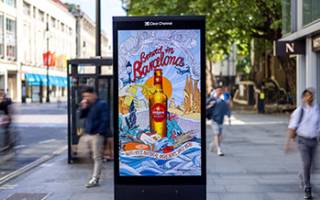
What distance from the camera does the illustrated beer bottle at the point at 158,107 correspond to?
7.00m

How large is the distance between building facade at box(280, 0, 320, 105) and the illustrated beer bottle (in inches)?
452

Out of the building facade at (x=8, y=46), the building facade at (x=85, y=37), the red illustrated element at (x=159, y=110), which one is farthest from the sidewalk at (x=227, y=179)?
the building facade at (x=85, y=37)

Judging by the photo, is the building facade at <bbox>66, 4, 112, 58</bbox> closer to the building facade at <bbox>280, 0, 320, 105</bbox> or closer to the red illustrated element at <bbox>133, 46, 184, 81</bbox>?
the building facade at <bbox>280, 0, 320, 105</bbox>

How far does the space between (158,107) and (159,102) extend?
0.22 feet

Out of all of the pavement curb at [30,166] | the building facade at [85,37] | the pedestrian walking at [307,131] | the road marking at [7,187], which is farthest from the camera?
the building facade at [85,37]

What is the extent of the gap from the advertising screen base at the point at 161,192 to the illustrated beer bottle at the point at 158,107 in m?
0.72

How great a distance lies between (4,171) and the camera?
11.4 m

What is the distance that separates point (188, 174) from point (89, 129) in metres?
2.71

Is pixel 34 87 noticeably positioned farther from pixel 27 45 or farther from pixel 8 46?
pixel 8 46

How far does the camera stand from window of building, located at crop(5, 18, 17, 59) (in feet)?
202

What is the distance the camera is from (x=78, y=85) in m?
12.3

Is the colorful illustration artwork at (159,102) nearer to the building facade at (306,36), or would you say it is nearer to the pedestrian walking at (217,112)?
the pedestrian walking at (217,112)

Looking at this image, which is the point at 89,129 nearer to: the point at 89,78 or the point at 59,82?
the point at 89,78

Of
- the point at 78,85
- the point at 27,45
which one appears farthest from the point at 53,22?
the point at 78,85
